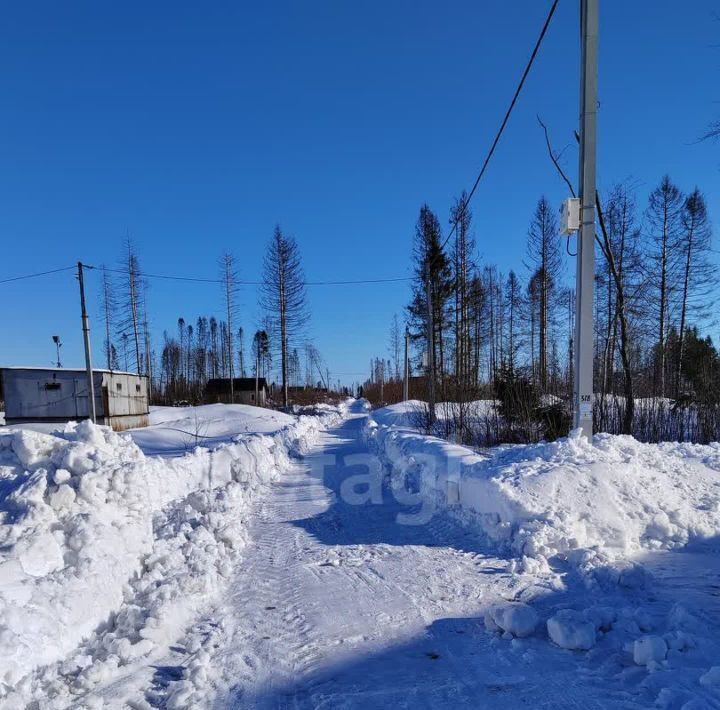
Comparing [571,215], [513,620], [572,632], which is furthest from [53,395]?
[572,632]

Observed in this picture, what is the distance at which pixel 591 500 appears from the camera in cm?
509

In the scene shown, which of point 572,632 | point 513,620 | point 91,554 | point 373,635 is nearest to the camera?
point 572,632

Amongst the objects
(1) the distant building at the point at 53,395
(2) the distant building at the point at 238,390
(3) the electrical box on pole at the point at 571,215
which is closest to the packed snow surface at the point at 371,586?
(3) the electrical box on pole at the point at 571,215

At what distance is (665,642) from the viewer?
2.69 meters

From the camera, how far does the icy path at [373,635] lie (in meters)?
2.55

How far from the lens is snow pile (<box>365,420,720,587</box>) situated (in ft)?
14.9

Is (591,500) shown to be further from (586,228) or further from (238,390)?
(238,390)

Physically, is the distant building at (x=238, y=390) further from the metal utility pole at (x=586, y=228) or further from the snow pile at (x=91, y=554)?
the metal utility pole at (x=586, y=228)

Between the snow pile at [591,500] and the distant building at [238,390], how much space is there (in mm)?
39714

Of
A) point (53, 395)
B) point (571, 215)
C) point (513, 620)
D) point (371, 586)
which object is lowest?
point (371, 586)

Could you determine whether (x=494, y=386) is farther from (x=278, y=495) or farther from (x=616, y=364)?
(x=278, y=495)

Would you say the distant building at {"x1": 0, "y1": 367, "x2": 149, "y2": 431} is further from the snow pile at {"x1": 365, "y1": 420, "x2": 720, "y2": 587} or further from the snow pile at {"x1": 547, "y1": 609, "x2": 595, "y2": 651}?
the snow pile at {"x1": 547, "y1": 609, "x2": 595, "y2": 651}

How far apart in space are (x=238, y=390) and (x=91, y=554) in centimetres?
4473

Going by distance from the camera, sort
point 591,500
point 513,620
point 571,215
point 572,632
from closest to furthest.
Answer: point 572,632 → point 513,620 → point 591,500 → point 571,215
